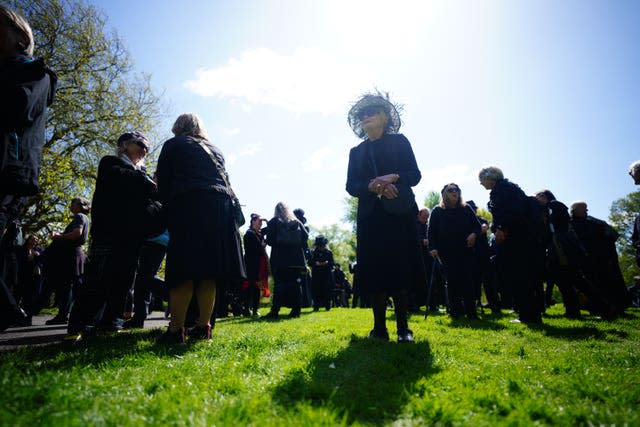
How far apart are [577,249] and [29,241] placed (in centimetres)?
1328

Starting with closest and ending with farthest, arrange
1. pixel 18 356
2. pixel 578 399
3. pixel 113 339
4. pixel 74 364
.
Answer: pixel 578 399 → pixel 74 364 → pixel 18 356 → pixel 113 339

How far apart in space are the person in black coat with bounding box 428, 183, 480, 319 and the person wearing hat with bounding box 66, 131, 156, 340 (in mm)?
5166

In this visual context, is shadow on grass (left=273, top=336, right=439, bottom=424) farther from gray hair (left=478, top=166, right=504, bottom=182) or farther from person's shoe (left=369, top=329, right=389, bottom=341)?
gray hair (left=478, top=166, right=504, bottom=182)

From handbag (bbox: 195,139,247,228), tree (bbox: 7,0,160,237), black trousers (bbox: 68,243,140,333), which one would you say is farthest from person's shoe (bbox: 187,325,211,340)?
tree (bbox: 7,0,160,237)

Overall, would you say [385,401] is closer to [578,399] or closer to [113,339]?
[578,399]

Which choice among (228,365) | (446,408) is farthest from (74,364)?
(446,408)

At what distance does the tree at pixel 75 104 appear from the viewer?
14.0m

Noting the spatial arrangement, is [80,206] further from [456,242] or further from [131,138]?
[456,242]

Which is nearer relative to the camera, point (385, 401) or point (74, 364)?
point (385, 401)

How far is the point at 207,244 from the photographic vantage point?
11.8ft

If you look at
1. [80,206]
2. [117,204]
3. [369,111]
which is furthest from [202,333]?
[80,206]

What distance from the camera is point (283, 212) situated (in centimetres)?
820

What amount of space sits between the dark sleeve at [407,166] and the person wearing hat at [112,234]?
9.77 ft

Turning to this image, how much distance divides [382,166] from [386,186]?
0.48 m
